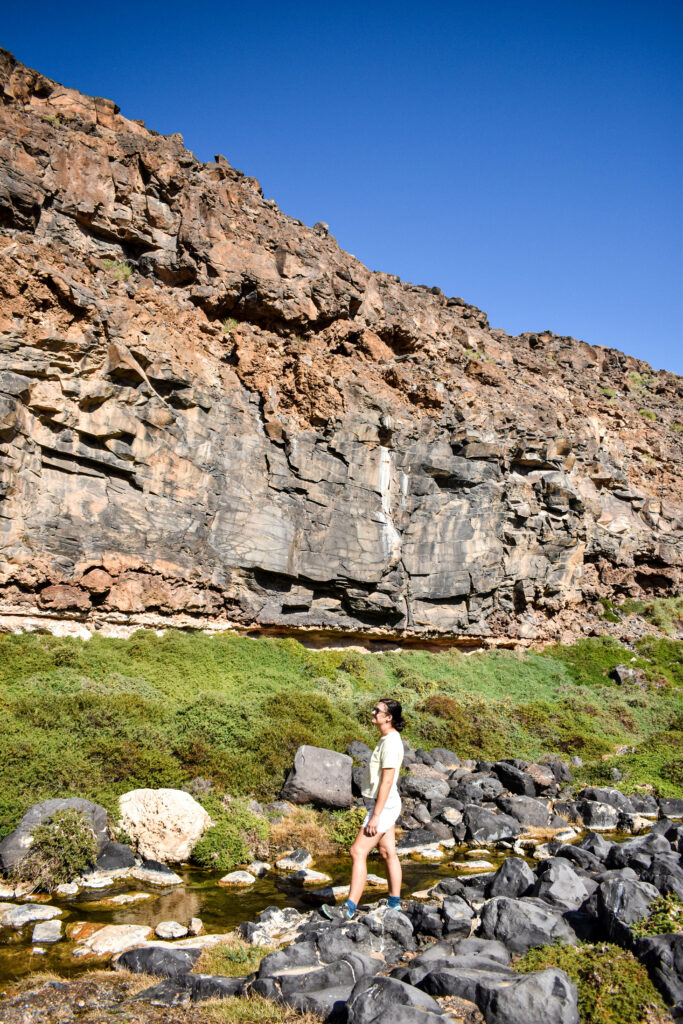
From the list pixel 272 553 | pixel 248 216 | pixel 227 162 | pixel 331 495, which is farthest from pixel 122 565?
pixel 227 162

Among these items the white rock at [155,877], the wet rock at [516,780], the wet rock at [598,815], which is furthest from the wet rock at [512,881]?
the wet rock at [516,780]

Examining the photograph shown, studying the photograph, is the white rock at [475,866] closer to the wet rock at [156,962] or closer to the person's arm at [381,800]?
the person's arm at [381,800]

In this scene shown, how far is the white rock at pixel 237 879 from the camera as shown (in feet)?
29.6

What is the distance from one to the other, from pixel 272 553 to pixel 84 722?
1209 cm

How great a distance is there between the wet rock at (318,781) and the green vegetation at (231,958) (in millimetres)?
5559

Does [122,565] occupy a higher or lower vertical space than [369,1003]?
higher

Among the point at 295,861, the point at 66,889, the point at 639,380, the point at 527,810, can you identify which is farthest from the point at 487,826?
the point at 639,380

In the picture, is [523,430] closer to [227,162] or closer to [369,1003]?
[227,162]

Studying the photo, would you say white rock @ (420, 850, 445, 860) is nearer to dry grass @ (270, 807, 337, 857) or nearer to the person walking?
dry grass @ (270, 807, 337, 857)

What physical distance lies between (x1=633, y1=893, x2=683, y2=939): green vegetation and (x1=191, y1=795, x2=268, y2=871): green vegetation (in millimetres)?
6058

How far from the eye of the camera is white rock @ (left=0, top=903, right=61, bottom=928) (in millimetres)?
7102

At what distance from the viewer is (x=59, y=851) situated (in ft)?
27.8

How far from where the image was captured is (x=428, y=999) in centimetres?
498

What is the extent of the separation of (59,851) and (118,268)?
21.0 meters
